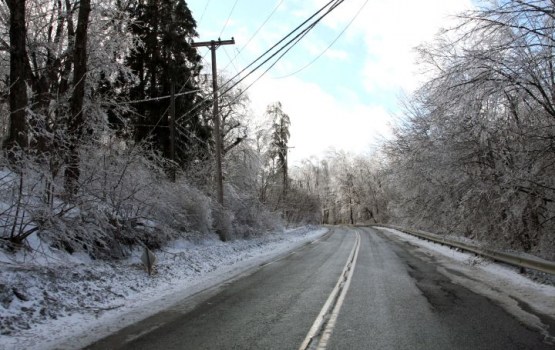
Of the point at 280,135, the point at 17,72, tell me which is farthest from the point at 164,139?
the point at 280,135

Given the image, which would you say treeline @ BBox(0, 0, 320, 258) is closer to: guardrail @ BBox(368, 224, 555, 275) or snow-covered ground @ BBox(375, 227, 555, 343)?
snow-covered ground @ BBox(375, 227, 555, 343)

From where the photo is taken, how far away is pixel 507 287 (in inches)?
417

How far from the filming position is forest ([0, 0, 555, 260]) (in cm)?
1045

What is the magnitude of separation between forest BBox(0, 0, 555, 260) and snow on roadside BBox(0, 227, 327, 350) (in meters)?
0.89

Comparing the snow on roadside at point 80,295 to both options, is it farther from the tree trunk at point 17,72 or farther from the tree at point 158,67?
the tree at point 158,67


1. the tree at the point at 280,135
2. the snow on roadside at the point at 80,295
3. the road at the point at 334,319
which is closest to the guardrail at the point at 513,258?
the road at the point at 334,319

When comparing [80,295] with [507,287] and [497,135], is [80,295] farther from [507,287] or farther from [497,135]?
[497,135]

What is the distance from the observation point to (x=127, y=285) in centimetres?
1045

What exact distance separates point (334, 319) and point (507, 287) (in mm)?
5344

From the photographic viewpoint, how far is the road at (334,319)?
6.20 metres

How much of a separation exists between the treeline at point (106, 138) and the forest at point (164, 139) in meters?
0.06

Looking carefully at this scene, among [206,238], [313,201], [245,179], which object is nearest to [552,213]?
[206,238]

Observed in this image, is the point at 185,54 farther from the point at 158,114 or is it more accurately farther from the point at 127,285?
the point at 127,285

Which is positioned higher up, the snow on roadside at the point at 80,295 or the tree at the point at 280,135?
the tree at the point at 280,135
